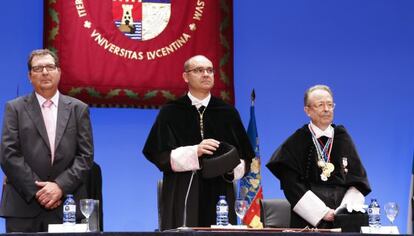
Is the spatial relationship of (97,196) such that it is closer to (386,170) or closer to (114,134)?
(114,134)

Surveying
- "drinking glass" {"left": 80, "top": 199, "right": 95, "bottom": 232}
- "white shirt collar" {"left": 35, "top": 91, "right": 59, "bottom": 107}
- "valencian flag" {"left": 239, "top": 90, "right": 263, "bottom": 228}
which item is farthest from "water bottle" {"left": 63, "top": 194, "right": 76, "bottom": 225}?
"valencian flag" {"left": 239, "top": 90, "right": 263, "bottom": 228}

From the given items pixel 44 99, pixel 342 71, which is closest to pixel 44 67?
pixel 44 99

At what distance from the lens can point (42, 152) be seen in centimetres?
462

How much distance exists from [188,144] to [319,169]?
842mm

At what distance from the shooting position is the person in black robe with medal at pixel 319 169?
15.8 ft

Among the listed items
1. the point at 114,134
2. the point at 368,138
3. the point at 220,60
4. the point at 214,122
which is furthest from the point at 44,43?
the point at 368,138

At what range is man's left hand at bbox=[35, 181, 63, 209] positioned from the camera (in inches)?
174

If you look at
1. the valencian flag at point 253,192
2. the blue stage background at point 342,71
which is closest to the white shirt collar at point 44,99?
the valencian flag at point 253,192

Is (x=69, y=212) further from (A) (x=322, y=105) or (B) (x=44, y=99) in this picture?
(A) (x=322, y=105)

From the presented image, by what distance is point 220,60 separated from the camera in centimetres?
685

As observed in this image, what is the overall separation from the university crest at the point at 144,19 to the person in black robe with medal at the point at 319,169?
6.90 feet

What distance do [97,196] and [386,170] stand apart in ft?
9.10

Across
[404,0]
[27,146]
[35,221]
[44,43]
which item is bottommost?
[35,221]

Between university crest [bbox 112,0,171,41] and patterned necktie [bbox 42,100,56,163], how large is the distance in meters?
2.10
